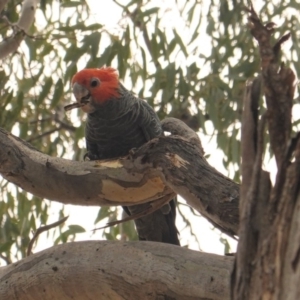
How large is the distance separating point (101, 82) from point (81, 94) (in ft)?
0.30

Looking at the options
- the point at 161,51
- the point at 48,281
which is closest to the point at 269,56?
the point at 48,281

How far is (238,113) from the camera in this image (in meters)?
2.84

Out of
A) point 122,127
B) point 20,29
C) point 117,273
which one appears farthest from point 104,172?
point 20,29

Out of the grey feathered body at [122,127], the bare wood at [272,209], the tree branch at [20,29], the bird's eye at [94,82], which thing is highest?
the tree branch at [20,29]

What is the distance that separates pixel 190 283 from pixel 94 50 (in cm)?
164

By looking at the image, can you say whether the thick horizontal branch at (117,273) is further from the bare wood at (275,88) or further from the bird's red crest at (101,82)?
the bird's red crest at (101,82)

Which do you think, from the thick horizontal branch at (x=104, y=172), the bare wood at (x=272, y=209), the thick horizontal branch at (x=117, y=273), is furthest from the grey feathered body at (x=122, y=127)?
the bare wood at (x=272, y=209)

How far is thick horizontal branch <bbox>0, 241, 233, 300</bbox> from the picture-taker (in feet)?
4.16

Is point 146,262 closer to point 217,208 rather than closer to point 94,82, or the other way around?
point 217,208

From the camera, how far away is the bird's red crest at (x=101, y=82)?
237 centimetres

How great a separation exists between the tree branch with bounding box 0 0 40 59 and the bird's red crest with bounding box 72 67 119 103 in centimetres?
34

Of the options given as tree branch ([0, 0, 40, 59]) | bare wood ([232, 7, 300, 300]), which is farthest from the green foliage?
bare wood ([232, 7, 300, 300])

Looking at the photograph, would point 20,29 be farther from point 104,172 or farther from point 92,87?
point 104,172

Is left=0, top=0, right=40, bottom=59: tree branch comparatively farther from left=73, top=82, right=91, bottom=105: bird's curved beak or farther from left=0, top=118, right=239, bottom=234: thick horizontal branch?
left=0, top=118, right=239, bottom=234: thick horizontal branch
